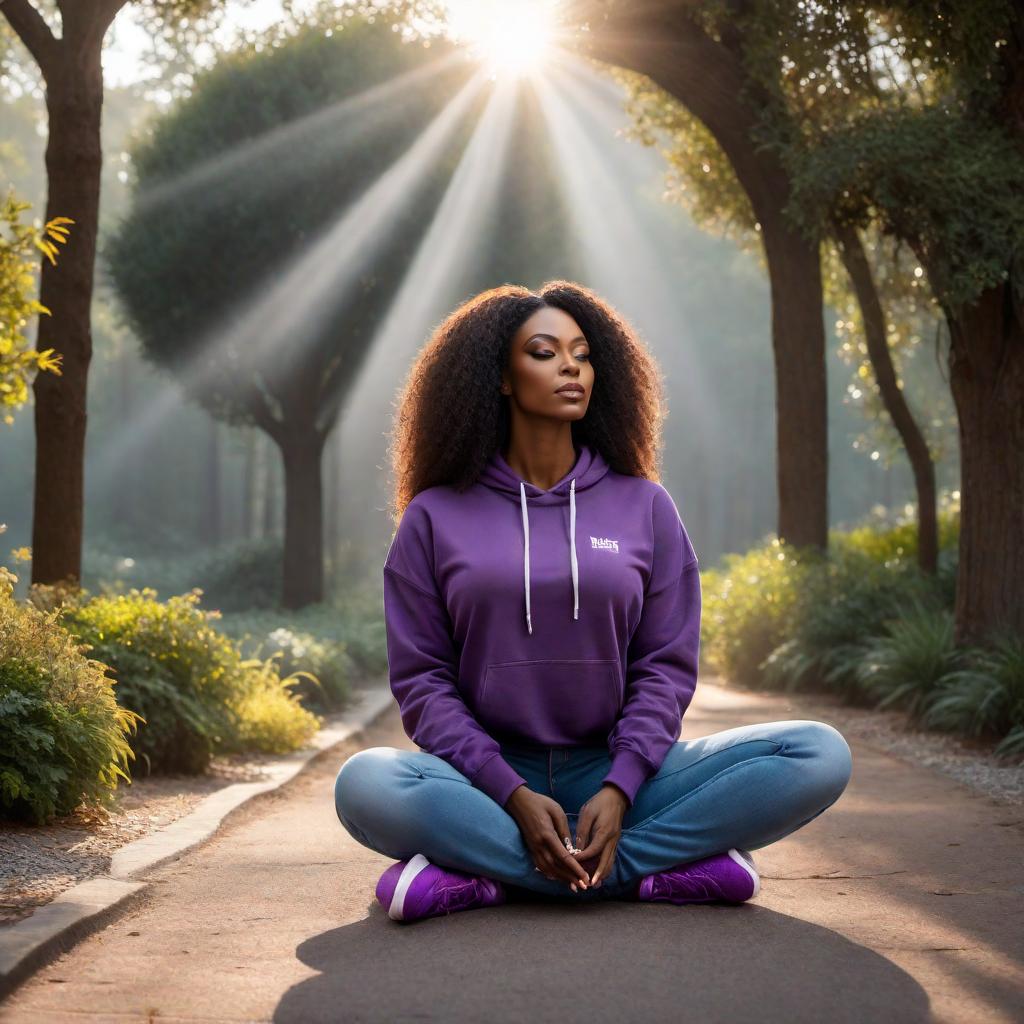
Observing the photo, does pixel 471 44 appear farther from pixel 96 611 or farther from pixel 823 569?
→ pixel 96 611

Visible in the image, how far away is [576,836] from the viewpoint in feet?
13.5

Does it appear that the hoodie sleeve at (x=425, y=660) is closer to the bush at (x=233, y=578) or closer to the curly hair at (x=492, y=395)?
the curly hair at (x=492, y=395)

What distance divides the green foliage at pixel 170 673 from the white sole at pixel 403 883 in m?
3.53

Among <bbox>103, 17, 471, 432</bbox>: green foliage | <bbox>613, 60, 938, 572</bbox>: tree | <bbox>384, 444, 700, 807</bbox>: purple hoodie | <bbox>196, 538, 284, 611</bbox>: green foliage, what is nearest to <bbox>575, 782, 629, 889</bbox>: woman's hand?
<bbox>384, 444, 700, 807</bbox>: purple hoodie

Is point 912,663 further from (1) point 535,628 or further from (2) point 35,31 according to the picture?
(2) point 35,31

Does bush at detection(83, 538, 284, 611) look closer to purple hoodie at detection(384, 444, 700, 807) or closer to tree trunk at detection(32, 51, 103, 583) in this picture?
tree trunk at detection(32, 51, 103, 583)

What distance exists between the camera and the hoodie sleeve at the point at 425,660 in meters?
4.34

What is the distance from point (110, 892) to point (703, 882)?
1.86 meters

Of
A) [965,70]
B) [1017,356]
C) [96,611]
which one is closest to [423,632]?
[96,611]

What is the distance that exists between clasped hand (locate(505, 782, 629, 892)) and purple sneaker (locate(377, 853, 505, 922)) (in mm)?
271

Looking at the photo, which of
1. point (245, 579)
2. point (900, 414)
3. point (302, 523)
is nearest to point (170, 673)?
point (900, 414)

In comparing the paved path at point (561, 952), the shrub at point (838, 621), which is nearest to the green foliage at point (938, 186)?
the shrub at point (838, 621)

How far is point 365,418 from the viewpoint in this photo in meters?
36.2

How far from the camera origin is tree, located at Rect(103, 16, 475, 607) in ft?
68.5
